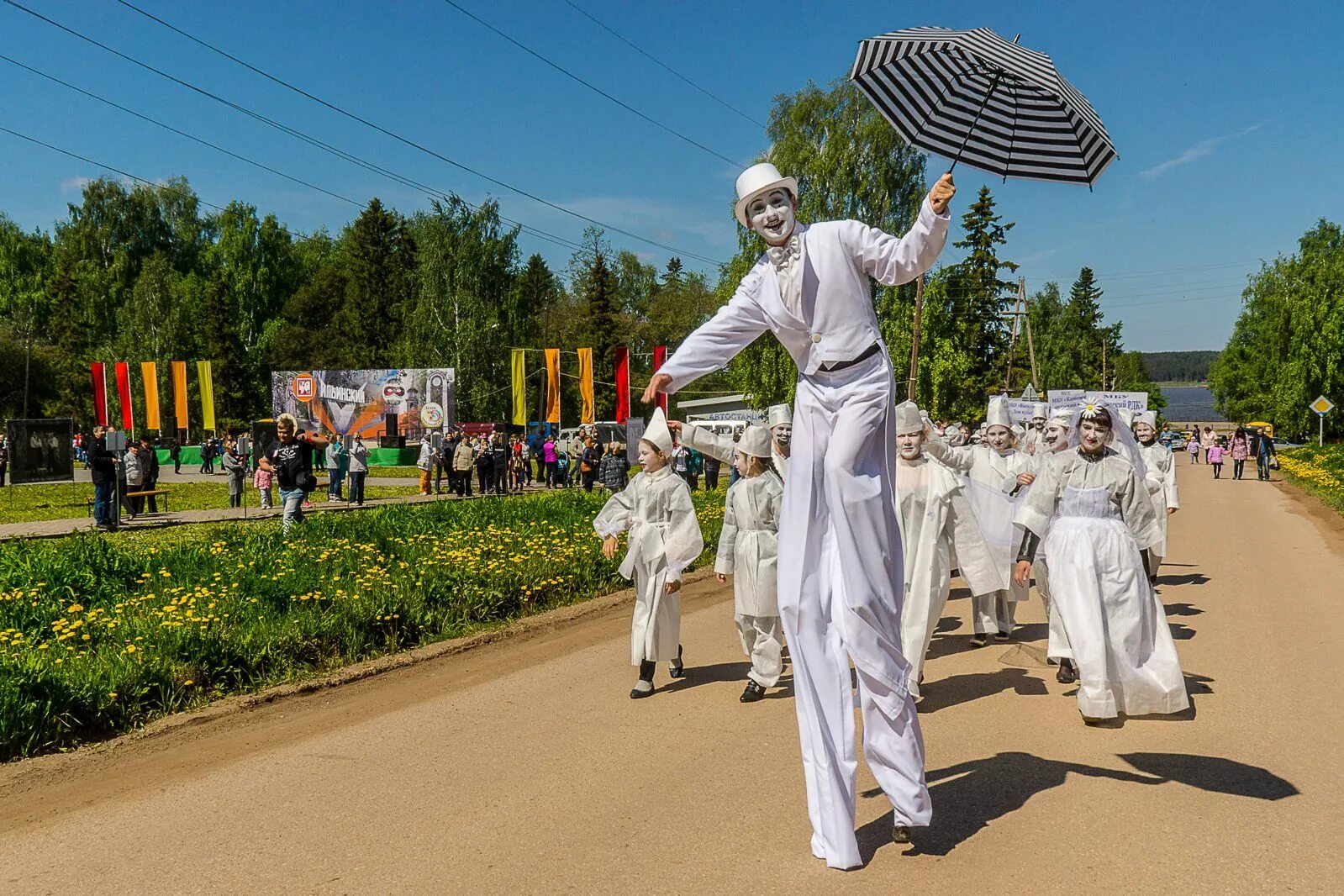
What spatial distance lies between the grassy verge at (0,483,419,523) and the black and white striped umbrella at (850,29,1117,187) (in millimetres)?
20372

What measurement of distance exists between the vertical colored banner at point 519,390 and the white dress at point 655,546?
27576 millimetres

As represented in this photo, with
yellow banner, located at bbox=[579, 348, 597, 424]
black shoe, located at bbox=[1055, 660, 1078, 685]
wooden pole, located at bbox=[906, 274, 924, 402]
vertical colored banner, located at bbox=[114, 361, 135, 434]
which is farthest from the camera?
vertical colored banner, located at bbox=[114, 361, 135, 434]

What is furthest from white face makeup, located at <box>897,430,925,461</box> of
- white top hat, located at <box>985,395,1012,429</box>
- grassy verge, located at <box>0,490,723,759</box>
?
grassy verge, located at <box>0,490,723,759</box>

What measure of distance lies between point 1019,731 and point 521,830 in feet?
9.86

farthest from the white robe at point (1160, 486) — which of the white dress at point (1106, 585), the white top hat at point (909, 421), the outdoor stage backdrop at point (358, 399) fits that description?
the outdoor stage backdrop at point (358, 399)

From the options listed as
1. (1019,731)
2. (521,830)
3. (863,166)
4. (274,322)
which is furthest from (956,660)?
(274,322)

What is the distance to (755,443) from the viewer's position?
8.09 metres

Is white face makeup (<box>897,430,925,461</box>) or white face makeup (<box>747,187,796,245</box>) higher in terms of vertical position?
white face makeup (<box>747,187,796,245</box>)

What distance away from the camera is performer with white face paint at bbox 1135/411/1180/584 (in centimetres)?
1103

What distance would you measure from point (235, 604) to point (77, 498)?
23.3 meters

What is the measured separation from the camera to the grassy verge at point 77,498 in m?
23.3

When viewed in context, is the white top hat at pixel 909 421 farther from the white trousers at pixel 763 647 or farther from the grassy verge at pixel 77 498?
the grassy verge at pixel 77 498

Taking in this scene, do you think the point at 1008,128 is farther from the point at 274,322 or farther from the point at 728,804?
the point at 274,322

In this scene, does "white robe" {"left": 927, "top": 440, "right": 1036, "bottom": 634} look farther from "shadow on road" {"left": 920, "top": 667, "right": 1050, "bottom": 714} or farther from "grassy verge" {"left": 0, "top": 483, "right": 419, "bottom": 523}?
"grassy verge" {"left": 0, "top": 483, "right": 419, "bottom": 523}
